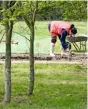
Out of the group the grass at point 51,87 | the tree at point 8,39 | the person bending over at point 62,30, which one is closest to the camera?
the tree at point 8,39

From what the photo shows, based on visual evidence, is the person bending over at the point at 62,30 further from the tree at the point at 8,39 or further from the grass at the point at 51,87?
the tree at the point at 8,39

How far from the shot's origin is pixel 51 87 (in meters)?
11.6

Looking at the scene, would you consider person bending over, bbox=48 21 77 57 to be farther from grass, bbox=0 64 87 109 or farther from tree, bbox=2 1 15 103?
tree, bbox=2 1 15 103

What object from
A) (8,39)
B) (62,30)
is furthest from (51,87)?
(62,30)

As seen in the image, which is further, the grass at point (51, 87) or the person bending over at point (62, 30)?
the person bending over at point (62, 30)

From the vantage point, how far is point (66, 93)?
35.4 feet

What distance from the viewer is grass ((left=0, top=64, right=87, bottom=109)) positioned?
9.00m

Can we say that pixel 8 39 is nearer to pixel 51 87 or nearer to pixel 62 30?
pixel 51 87

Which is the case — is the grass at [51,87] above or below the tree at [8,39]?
below

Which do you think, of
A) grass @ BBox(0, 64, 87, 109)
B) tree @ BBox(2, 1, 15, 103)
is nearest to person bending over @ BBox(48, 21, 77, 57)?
grass @ BBox(0, 64, 87, 109)

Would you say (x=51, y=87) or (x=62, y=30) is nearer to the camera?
(x=51, y=87)

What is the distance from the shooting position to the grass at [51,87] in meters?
9.00

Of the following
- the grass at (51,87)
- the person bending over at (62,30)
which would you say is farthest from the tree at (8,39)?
the person bending over at (62,30)

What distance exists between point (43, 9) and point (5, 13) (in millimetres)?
1990
